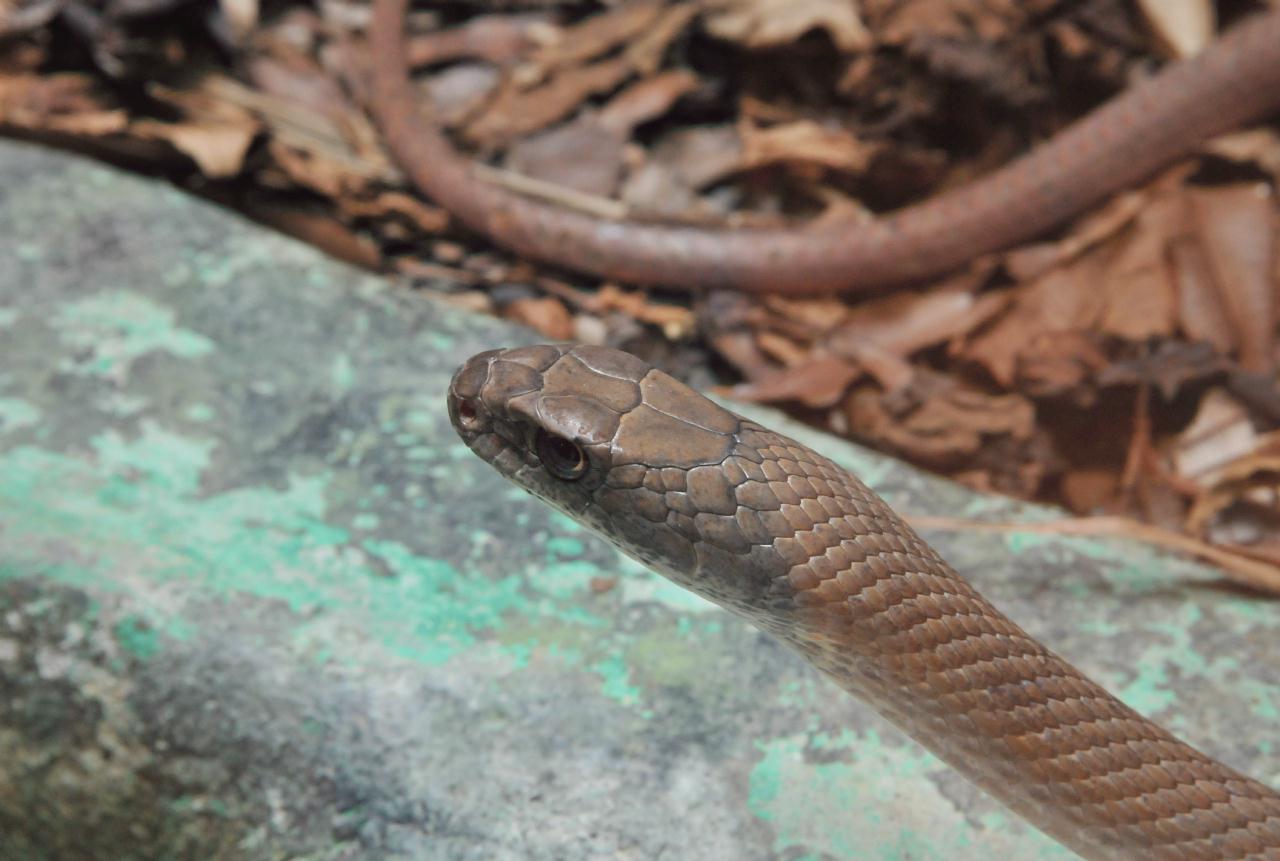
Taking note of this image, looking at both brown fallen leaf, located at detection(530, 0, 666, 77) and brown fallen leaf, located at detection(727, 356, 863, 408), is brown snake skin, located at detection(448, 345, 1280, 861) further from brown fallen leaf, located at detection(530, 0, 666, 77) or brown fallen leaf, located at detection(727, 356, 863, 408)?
brown fallen leaf, located at detection(530, 0, 666, 77)

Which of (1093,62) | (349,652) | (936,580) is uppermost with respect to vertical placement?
(1093,62)

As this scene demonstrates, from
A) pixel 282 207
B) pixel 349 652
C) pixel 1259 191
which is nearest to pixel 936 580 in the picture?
pixel 349 652

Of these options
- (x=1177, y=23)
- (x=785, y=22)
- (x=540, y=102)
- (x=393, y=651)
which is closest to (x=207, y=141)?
(x=540, y=102)

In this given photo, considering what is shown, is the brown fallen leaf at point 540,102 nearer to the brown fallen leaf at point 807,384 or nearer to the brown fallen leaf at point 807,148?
the brown fallen leaf at point 807,148

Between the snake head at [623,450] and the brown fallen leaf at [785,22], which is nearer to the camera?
the snake head at [623,450]

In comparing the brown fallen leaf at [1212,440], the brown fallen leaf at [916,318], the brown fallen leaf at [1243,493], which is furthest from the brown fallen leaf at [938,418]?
the brown fallen leaf at [1243,493]

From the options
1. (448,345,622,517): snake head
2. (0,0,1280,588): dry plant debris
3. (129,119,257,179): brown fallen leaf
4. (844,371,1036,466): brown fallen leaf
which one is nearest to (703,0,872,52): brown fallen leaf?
(0,0,1280,588): dry plant debris

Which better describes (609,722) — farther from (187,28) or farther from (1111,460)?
(187,28)
